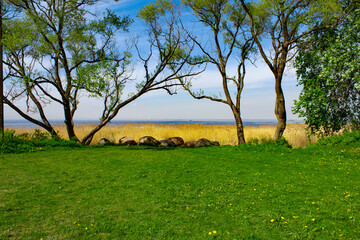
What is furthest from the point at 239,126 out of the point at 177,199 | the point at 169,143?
the point at 177,199

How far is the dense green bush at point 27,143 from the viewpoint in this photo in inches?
538

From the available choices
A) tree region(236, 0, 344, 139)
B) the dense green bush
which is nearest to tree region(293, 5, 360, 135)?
tree region(236, 0, 344, 139)

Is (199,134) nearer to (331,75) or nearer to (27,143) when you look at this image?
(331,75)

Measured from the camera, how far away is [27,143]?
14586 millimetres

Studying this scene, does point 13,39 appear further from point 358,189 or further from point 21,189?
point 358,189

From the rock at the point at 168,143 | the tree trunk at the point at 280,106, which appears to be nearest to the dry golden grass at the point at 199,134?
the rock at the point at 168,143

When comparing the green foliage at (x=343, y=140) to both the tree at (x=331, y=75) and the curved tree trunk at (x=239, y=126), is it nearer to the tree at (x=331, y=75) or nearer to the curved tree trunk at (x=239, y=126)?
the tree at (x=331, y=75)

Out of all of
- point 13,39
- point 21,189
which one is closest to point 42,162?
point 21,189

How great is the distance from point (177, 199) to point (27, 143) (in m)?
11.3

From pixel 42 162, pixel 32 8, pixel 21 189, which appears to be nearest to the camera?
pixel 21 189

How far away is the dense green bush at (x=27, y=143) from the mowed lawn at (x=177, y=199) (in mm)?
2587

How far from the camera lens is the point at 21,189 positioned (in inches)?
282

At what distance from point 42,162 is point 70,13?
10.1 metres

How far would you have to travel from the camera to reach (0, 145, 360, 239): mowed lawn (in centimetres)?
481
